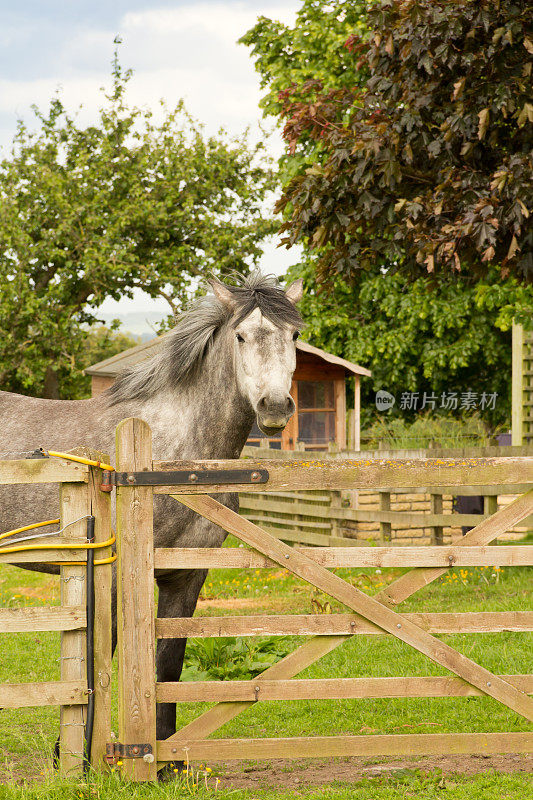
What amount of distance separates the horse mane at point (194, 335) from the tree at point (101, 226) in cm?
2079

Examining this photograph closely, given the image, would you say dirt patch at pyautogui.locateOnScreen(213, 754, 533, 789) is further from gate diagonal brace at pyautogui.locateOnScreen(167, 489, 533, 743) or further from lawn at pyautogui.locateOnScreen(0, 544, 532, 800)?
gate diagonal brace at pyautogui.locateOnScreen(167, 489, 533, 743)

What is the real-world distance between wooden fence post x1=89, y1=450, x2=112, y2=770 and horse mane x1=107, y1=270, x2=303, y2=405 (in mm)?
1209

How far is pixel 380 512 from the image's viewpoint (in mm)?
11953

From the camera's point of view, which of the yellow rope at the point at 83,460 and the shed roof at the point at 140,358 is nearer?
the yellow rope at the point at 83,460

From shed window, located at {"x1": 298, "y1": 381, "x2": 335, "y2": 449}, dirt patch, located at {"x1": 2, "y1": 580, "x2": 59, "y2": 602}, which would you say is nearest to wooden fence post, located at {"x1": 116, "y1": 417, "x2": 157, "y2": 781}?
dirt patch, located at {"x1": 2, "y1": 580, "x2": 59, "y2": 602}

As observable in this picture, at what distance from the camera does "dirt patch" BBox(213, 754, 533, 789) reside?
4617mm

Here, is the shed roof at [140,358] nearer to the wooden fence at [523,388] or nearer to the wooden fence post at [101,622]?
the wooden fence at [523,388]

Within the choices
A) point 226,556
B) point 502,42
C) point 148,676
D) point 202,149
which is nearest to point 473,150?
point 502,42

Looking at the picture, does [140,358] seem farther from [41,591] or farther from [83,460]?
[83,460]

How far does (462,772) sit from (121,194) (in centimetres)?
2535

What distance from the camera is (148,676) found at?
404 centimetres

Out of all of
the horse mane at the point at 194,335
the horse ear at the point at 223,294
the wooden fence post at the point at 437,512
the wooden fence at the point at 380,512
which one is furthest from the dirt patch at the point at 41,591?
the horse ear at the point at 223,294

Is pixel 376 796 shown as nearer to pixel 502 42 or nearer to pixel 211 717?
pixel 211 717

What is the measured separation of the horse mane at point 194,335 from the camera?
194 inches
